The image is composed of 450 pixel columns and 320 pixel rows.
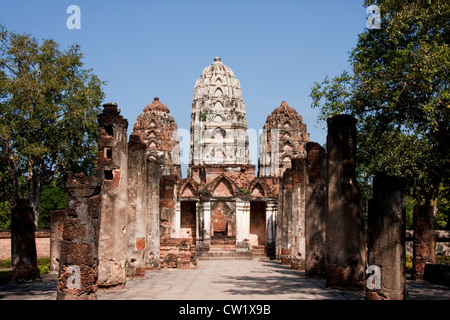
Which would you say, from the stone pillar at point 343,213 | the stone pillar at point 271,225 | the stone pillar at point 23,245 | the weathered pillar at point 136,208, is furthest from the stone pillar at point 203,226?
the stone pillar at point 343,213

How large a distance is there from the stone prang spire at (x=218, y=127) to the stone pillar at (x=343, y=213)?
3438cm

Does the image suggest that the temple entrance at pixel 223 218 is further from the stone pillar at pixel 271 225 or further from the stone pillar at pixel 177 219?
the stone pillar at pixel 271 225

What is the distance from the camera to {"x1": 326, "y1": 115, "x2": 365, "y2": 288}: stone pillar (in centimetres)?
1200

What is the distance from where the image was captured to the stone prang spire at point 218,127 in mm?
47062

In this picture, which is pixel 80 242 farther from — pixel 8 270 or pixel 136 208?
Answer: pixel 8 270

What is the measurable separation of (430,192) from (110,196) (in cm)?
1417

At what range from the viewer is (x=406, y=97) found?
1734cm

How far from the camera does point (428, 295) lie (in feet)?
37.5

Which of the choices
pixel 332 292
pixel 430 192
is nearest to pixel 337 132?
pixel 332 292

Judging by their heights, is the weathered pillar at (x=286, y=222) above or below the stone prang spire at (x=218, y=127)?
below

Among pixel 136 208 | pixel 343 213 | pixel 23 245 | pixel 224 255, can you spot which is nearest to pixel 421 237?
pixel 343 213

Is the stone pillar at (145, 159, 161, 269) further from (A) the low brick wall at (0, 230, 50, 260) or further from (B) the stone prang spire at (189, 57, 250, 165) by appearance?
(B) the stone prang spire at (189, 57, 250, 165)

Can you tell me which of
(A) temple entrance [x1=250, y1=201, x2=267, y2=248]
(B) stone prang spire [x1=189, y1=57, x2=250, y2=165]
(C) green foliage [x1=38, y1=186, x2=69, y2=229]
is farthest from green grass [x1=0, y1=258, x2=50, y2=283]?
(B) stone prang spire [x1=189, y1=57, x2=250, y2=165]
